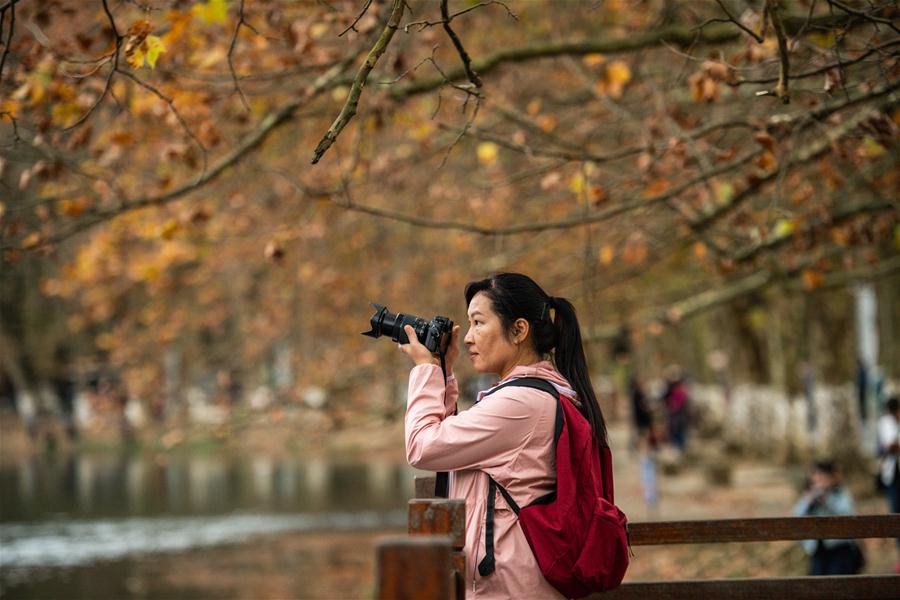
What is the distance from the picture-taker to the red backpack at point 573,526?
12.1 feet

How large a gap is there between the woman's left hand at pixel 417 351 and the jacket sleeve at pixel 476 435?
0.84 ft

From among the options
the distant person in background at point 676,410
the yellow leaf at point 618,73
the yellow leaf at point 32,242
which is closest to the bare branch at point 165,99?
the yellow leaf at point 32,242

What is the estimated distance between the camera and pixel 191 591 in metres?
15.3

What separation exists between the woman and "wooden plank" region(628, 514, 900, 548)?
3.08 ft

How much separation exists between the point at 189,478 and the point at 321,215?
20801mm

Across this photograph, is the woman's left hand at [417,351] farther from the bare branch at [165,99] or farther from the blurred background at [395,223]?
the bare branch at [165,99]

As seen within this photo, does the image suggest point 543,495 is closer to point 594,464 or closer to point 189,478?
point 594,464

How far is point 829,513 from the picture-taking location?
340 inches

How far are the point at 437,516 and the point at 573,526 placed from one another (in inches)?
17.6

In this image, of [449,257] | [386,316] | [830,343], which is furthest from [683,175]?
[830,343]

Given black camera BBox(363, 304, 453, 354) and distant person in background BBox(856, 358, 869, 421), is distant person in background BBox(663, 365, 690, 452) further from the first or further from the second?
black camera BBox(363, 304, 453, 354)

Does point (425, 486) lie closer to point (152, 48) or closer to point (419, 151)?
point (152, 48)

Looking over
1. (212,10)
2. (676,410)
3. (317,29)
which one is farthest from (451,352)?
(676,410)

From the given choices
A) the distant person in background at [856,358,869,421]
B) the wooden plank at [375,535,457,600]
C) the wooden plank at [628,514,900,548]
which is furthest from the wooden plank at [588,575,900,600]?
the distant person in background at [856,358,869,421]
